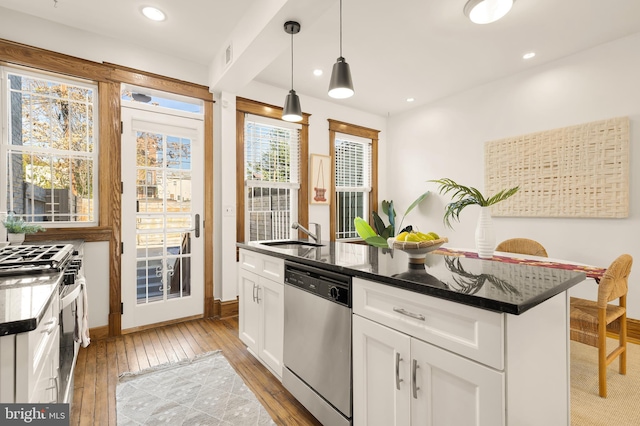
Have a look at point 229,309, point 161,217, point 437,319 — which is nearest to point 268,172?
point 161,217

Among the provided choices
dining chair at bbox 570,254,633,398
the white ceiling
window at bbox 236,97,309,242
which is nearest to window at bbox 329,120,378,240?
window at bbox 236,97,309,242

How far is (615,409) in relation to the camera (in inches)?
74.4

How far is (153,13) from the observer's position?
261 centimetres

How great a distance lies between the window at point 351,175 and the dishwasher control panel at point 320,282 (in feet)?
9.49

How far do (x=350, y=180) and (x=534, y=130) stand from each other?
2.58 meters

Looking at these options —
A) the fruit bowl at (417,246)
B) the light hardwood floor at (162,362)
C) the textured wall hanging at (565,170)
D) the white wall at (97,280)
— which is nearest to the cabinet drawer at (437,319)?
the fruit bowl at (417,246)

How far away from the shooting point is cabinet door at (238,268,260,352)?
2354mm

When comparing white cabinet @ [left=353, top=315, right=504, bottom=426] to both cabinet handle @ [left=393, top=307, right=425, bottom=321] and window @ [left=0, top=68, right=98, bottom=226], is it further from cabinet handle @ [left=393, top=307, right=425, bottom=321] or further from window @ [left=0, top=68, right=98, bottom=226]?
window @ [left=0, top=68, right=98, bottom=226]

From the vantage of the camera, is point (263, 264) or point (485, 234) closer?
point (263, 264)

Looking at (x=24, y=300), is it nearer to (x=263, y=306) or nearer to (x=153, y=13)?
(x=263, y=306)

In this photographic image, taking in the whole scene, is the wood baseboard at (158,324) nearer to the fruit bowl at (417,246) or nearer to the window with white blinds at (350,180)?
the window with white blinds at (350,180)

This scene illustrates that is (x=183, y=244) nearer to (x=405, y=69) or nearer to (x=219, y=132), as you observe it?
(x=219, y=132)

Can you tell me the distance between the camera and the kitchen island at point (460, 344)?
958 millimetres

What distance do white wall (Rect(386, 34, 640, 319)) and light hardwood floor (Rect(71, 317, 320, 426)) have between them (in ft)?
11.0
